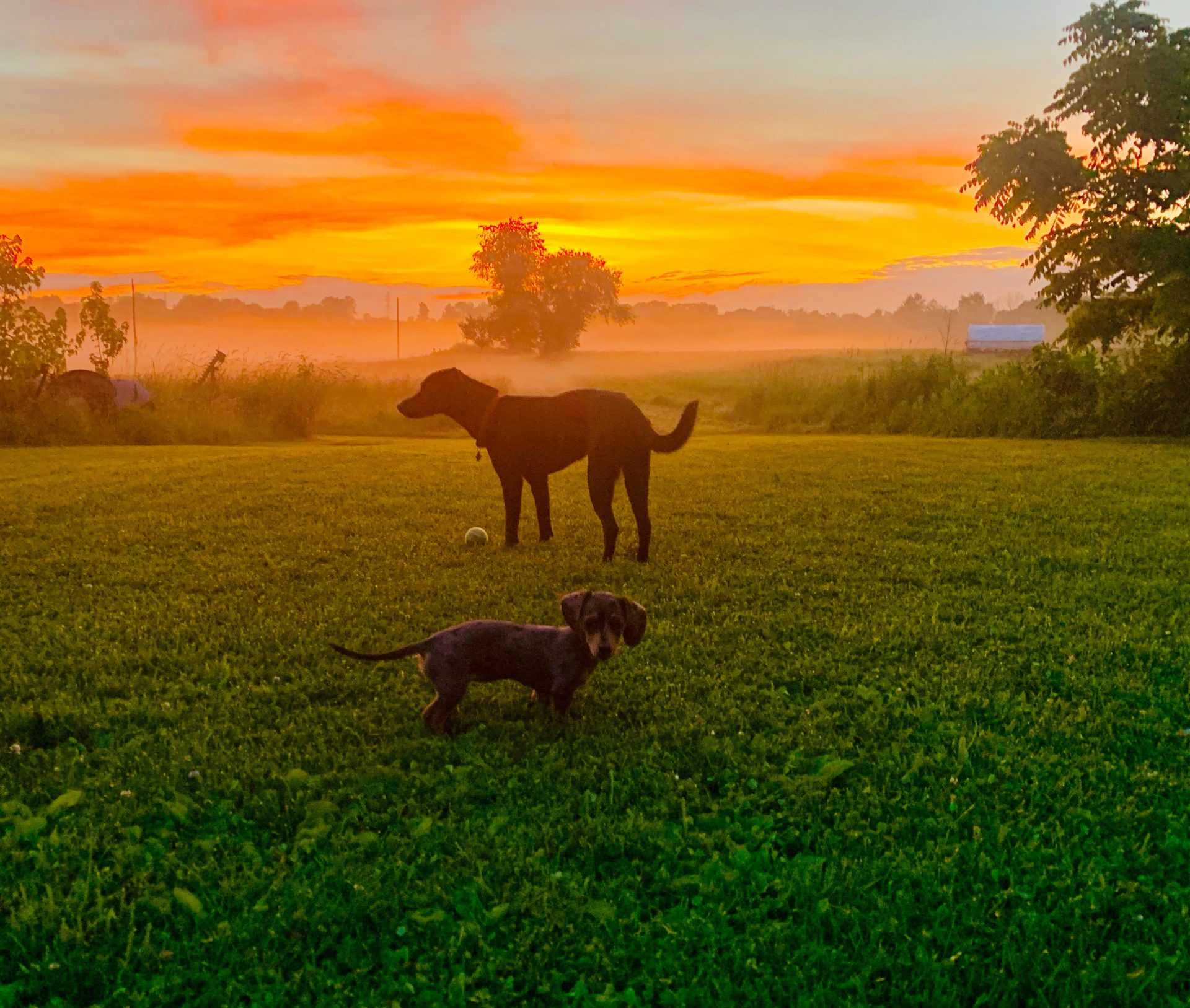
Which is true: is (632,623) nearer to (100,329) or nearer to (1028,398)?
(1028,398)

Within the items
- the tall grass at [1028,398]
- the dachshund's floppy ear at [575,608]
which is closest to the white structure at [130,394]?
the tall grass at [1028,398]

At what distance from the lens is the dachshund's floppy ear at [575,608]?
396 centimetres

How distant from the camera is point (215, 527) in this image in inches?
362

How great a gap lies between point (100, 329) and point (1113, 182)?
1020 inches

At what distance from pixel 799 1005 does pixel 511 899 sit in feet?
3.16

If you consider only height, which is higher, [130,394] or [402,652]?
[130,394]

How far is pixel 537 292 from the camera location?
1955 inches

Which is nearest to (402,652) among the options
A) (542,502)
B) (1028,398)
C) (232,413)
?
(542,502)

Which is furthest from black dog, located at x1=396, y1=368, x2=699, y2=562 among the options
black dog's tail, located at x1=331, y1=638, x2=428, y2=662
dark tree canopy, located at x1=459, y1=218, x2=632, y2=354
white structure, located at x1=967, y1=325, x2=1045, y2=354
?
white structure, located at x1=967, y1=325, x2=1045, y2=354

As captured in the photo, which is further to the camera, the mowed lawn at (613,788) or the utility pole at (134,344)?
the utility pole at (134,344)

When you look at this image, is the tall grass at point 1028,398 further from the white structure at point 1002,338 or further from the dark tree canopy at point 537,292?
the white structure at point 1002,338

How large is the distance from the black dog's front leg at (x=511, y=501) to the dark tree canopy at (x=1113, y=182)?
661 inches

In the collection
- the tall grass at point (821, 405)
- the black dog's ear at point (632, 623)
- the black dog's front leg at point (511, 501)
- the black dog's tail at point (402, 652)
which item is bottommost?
the black dog's tail at point (402, 652)

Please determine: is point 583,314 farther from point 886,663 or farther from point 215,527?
point 886,663
